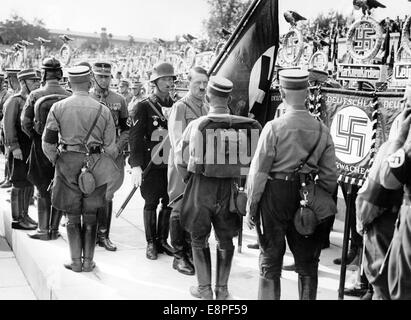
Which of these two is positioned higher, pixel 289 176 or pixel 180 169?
pixel 289 176

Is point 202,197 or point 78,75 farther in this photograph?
point 78,75

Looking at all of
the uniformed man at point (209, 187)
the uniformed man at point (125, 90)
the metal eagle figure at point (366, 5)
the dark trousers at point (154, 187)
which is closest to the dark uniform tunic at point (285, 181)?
the uniformed man at point (209, 187)

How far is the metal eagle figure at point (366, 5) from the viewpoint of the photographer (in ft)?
27.3

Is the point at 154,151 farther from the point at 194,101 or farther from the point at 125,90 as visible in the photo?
the point at 125,90

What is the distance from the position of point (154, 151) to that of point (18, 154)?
208 centimetres

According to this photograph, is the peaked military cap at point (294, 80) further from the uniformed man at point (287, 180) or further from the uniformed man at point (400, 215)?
the uniformed man at point (400, 215)

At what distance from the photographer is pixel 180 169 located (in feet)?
14.0

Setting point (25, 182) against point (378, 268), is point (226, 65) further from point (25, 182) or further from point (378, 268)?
point (25, 182)

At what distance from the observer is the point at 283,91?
3.73 meters

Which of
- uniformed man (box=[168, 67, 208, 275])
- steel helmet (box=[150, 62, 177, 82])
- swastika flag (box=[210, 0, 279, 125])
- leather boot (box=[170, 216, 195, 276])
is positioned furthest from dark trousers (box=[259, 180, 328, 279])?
steel helmet (box=[150, 62, 177, 82])

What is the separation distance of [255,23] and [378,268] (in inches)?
107

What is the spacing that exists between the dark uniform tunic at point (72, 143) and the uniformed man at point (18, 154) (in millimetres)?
1878

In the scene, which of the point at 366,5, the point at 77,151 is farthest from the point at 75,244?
the point at 366,5
